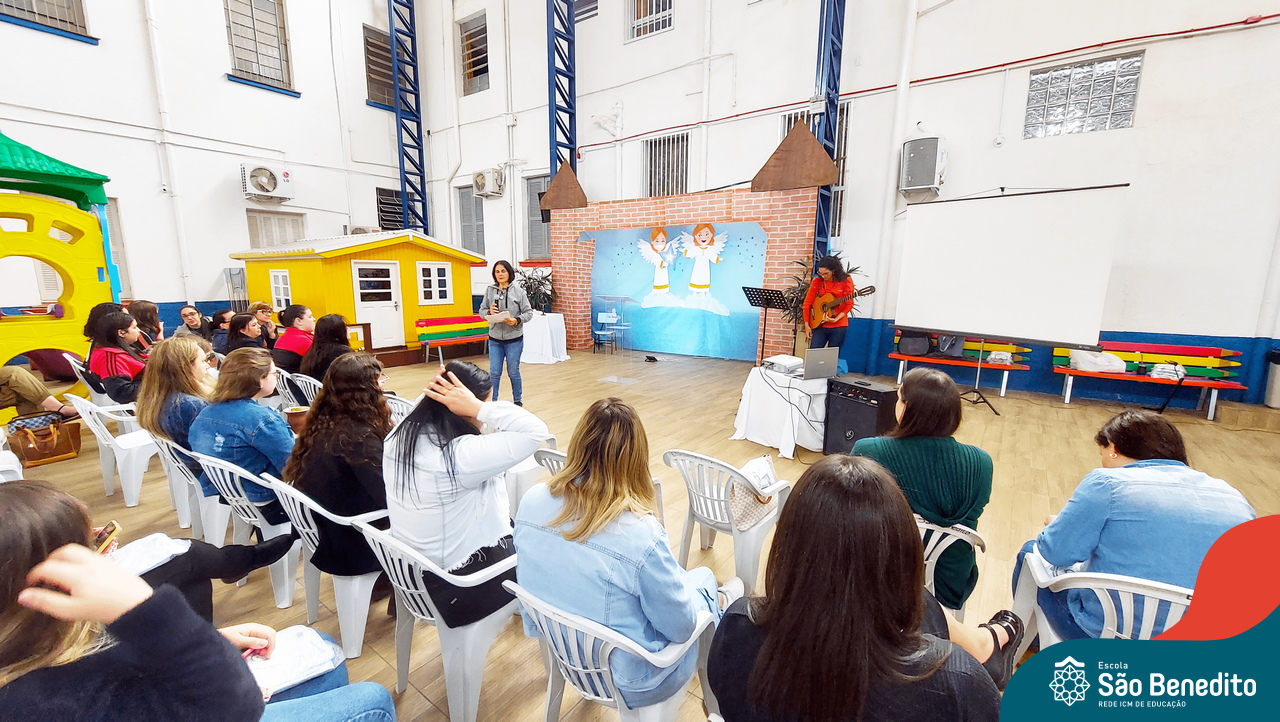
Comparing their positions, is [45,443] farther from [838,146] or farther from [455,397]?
[838,146]

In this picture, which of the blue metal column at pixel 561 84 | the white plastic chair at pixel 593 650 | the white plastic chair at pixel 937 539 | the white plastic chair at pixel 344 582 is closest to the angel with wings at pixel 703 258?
the blue metal column at pixel 561 84

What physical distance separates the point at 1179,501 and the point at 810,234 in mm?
5111

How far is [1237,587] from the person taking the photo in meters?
1.13

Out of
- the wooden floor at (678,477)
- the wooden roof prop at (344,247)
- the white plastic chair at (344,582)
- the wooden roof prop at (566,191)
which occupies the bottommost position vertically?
the wooden floor at (678,477)

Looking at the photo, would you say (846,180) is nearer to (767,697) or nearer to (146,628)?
(767,697)

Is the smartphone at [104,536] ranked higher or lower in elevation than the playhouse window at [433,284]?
lower

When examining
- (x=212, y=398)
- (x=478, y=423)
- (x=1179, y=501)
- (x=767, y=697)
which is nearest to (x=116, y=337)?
(x=212, y=398)

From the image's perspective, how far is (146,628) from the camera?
66cm

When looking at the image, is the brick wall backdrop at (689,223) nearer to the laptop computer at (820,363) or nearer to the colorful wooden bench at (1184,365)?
the laptop computer at (820,363)

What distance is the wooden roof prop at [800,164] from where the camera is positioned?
4.64 meters

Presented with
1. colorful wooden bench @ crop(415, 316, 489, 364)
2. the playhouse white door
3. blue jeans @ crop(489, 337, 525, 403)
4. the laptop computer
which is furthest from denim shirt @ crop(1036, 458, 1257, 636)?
the playhouse white door

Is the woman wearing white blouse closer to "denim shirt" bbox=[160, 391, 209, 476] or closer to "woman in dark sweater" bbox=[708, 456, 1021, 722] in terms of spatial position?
"woman in dark sweater" bbox=[708, 456, 1021, 722]

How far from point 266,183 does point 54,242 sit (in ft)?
16.1

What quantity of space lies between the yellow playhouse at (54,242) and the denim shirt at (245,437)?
3.78m
